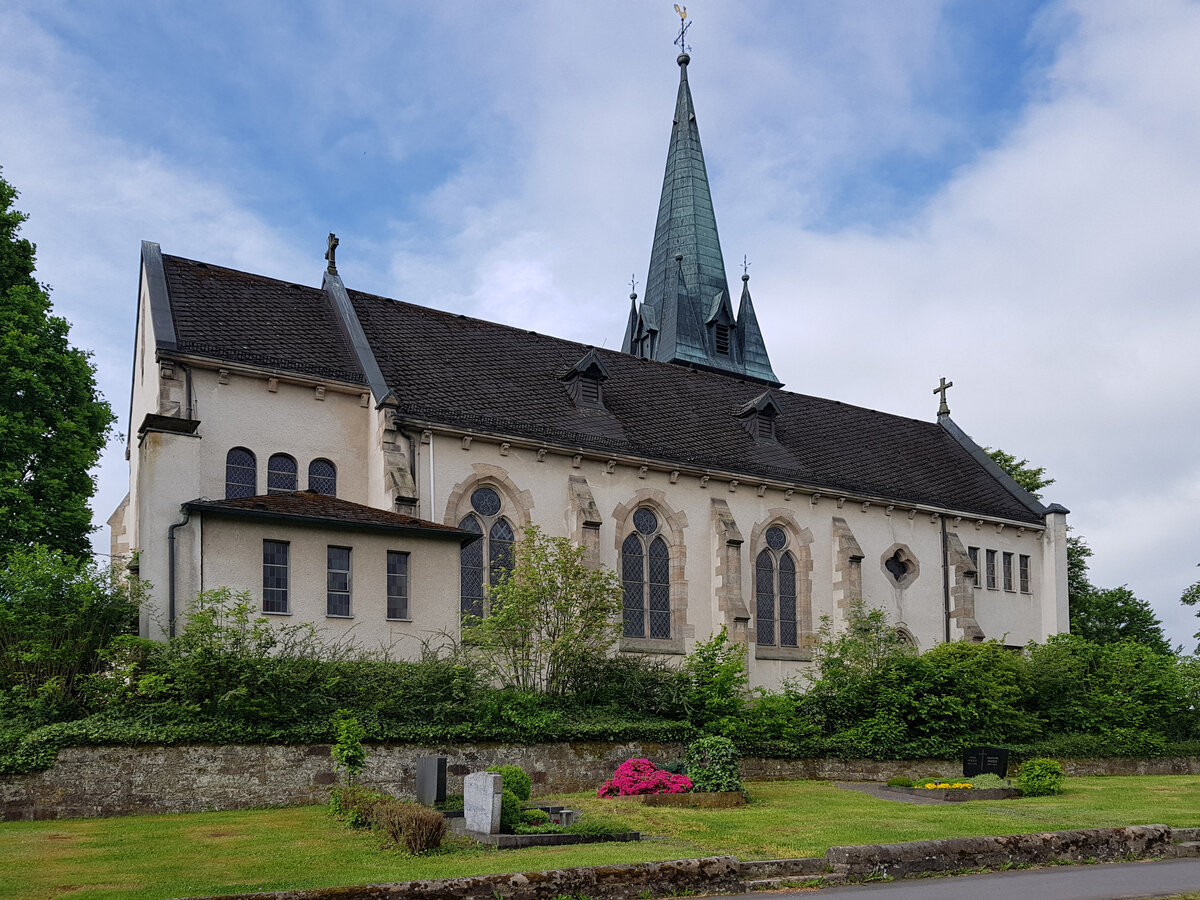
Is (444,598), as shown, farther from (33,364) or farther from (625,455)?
(33,364)

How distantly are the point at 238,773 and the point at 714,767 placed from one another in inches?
321

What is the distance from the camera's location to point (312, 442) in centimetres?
2811

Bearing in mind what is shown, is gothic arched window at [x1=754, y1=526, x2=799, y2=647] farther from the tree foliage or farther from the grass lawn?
the tree foliage

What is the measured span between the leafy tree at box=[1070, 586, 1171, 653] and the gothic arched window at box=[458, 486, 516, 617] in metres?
30.5

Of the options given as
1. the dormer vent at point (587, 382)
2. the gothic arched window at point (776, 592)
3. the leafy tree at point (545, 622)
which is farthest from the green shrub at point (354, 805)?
the gothic arched window at point (776, 592)

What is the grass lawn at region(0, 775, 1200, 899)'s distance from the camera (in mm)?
12578

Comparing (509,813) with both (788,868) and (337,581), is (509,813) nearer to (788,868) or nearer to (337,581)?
(788,868)

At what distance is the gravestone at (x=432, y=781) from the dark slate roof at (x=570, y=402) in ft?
39.4

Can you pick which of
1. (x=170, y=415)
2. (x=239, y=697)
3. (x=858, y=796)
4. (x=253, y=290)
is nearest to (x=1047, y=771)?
(x=858, y=796)

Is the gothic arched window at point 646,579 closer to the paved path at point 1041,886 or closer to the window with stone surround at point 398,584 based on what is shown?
the window with stone surround at point 398,584

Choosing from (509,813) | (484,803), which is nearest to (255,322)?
(484,803)

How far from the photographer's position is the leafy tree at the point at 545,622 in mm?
24438

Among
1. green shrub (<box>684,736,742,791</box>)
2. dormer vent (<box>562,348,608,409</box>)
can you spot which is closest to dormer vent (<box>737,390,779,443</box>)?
dormer vent (<box>562,348,608,409</box>)

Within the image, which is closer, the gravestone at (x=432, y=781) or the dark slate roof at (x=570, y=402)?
the gravestone at (x=432, y=781)
